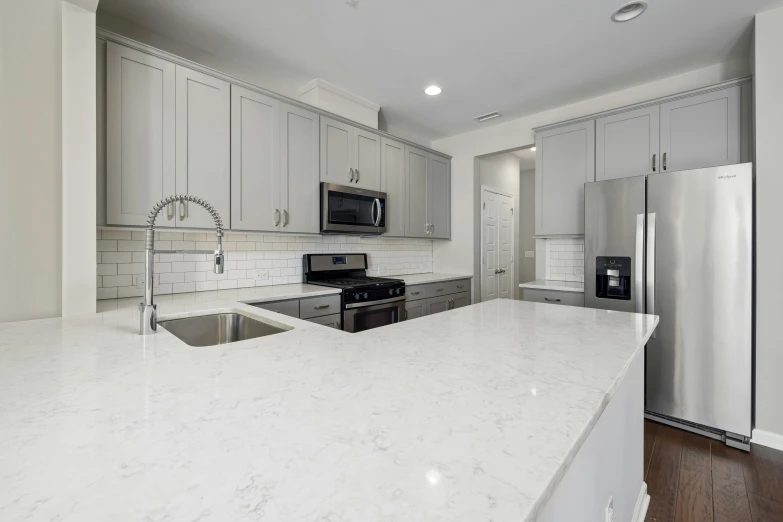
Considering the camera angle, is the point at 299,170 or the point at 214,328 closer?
the point at 214,328

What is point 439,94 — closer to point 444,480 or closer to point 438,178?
point 438,178

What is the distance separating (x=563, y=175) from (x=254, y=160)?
2.82 metres

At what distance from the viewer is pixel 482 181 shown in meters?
4.67

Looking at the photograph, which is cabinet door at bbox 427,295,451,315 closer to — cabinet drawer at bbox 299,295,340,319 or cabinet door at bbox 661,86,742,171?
cabinet drawer at bbox 299,295,340,319

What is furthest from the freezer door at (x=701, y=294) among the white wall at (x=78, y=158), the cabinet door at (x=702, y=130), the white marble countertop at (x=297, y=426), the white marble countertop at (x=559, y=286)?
the white wall at (x=78, y=158)

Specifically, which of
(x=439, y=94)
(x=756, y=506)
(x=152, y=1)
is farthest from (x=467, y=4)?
(x=756, y=506)

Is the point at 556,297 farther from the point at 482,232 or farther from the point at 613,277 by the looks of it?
the point at 482,232

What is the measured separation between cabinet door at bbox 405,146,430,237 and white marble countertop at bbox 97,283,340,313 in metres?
1.58

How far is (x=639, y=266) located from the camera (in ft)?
8.72

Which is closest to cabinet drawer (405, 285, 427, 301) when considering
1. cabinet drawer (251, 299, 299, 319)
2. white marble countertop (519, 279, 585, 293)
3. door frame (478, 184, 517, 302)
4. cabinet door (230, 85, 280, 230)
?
white marble countertop (519, 279, 585, 293)

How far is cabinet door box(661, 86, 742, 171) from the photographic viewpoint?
2.62m

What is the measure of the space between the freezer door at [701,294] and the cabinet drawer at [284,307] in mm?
2599

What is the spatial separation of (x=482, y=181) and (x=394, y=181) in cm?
145

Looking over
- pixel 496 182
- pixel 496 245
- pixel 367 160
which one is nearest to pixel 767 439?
pixel 496 245
